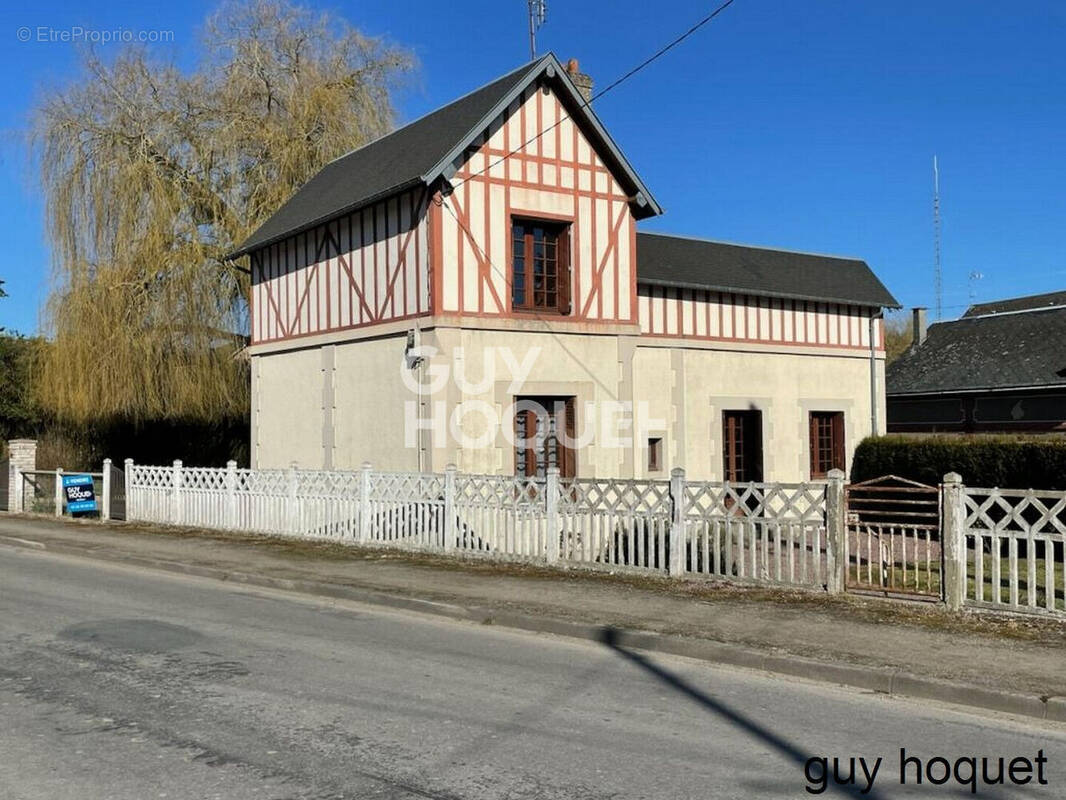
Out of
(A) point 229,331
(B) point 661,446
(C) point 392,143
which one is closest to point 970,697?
(B) point 661,446

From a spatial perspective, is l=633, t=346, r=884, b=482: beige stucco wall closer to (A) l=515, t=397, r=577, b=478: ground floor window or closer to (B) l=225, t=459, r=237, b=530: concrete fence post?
(A) l=515, t=397, r=577, b=478: ground floor window

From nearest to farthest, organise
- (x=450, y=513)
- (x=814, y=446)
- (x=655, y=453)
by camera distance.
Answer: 1. (x=450, y=513)
2. (x=655, y=453)
3. (x=814, y=446)

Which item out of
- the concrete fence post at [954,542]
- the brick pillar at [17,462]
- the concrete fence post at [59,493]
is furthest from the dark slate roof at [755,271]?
the brick pillar at [17,462]

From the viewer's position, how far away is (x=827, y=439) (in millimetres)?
23969

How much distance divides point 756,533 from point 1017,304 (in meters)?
32.3

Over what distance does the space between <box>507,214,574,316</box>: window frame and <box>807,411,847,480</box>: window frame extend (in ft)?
29.5

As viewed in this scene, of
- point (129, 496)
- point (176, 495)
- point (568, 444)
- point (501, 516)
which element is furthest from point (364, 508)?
point (129, 496)

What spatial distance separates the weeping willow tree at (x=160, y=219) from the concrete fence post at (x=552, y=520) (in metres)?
14.2

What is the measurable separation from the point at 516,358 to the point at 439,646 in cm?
849

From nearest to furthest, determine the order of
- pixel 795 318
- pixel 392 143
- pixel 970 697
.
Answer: pixel 970 697, pixel 392 143, pixel 795 318

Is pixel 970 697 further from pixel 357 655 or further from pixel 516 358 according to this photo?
pixel 516 358

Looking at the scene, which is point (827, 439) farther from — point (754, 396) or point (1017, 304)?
point (1017, 304)

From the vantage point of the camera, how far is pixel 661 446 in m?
20.6

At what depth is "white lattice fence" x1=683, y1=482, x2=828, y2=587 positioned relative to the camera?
10133 millimetres
